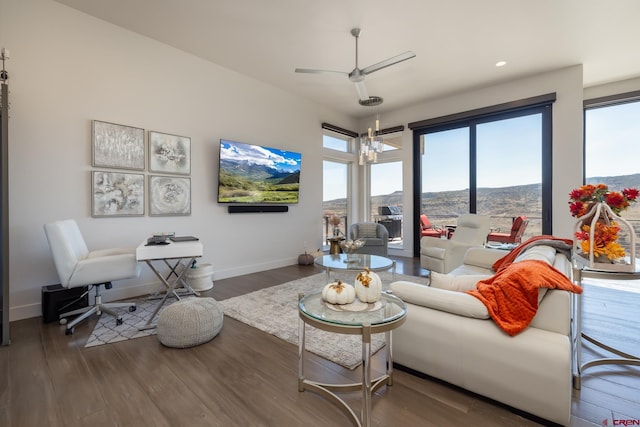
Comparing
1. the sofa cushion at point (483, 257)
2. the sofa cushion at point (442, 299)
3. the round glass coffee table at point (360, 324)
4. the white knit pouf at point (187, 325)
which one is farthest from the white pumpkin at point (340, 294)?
the sofa cushion at point (483, 257)

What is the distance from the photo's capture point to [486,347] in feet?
4.84

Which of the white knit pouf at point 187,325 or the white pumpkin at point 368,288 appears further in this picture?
the white knit pouf at point 187,325

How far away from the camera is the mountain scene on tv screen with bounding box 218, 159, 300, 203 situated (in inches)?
165

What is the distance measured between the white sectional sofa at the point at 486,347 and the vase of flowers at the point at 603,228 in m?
0.28

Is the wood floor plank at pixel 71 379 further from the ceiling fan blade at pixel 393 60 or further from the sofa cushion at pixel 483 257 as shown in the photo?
the ceiling fan blade at pixel 393 60

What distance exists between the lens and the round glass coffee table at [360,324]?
1.28 m

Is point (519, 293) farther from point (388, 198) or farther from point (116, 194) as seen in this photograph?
point (388, 198)

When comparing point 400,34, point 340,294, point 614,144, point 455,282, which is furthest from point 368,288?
point 614,144

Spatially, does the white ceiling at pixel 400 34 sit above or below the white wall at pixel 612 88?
above

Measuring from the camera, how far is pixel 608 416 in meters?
1.46

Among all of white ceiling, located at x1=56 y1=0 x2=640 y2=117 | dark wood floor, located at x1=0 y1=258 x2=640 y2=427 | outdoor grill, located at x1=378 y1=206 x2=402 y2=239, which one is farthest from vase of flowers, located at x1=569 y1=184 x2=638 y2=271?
outdoor grill, located at x1=378 y1=206 x2=402 y2=239

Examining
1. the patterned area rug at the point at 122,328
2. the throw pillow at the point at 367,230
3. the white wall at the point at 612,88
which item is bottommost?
the patterned area rug at the point at 122,328

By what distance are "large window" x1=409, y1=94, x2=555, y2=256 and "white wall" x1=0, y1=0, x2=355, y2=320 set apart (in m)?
3.45

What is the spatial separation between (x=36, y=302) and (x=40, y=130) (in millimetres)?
1760
